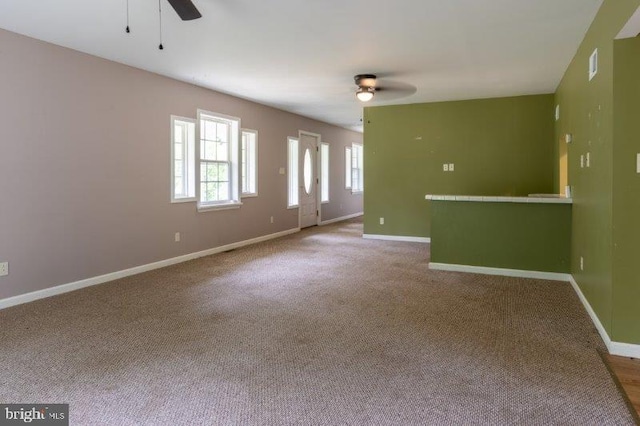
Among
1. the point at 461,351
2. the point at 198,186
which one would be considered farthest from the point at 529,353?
the point at 198,186

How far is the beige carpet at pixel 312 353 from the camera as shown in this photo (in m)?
2.07

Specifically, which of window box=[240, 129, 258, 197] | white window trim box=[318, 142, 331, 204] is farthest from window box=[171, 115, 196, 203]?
white window trim box=[318, 142, 331, 204]

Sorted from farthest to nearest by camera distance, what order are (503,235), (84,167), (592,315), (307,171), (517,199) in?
(307,171)
(503,235)
(517,199)
(84,167)
(592,315)

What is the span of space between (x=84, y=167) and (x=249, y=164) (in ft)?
10.2

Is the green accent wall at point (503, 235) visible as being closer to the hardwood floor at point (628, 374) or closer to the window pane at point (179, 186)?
the hardwood floor at point (628, 374)

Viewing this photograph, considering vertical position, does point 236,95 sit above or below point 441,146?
above

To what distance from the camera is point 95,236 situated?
14.8 feet

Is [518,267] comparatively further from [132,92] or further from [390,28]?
[132,92]

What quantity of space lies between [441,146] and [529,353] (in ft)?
16.3

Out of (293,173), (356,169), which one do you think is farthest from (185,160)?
(356,169)

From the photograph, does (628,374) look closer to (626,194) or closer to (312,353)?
(626,194)

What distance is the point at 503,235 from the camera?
194 inches
